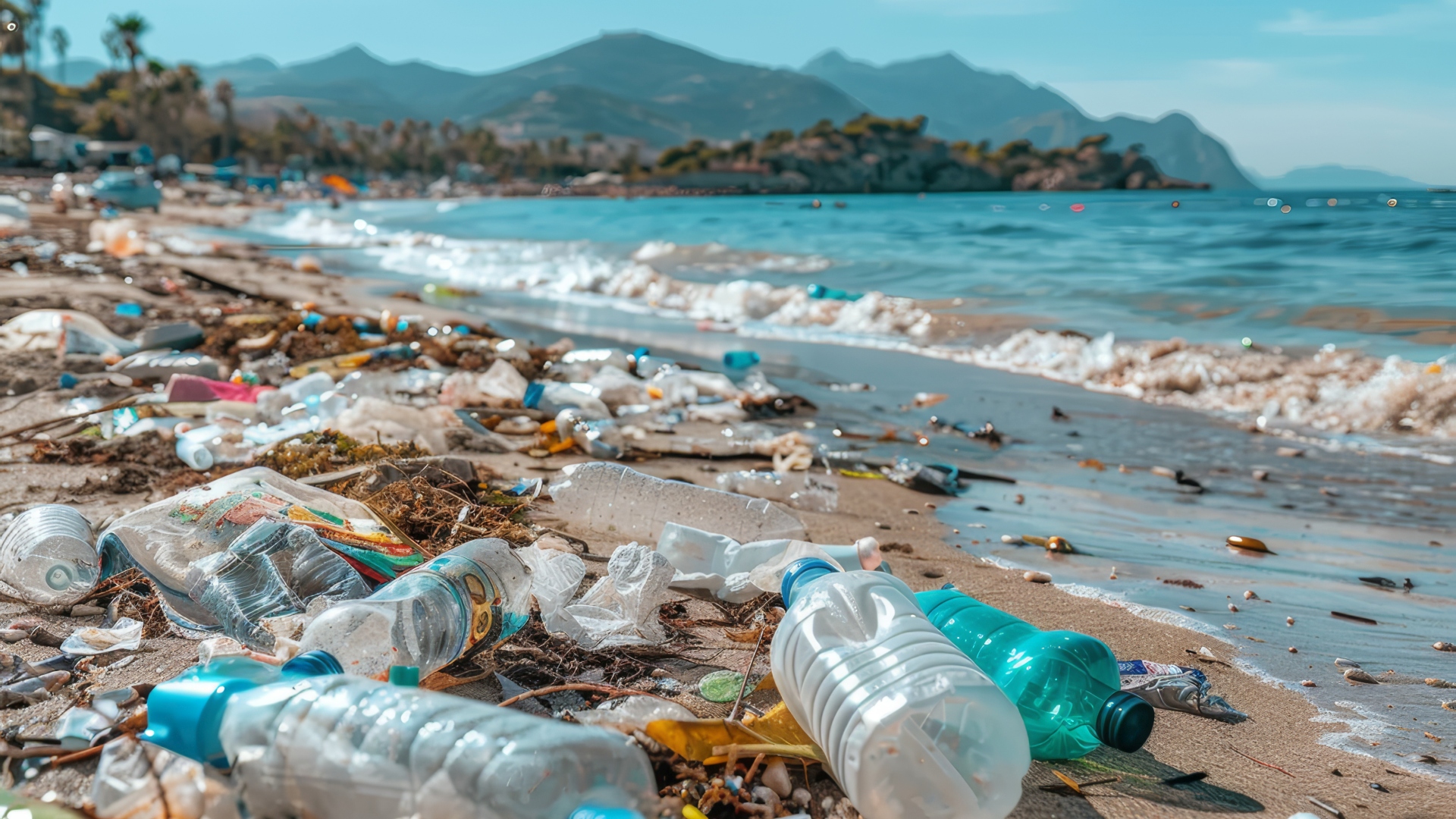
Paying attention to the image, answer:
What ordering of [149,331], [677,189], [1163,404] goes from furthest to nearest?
[677,189]
[1163,404]
[149,331]

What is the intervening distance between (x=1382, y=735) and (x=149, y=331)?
676cm

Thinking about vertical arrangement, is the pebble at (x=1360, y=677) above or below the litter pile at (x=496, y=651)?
below

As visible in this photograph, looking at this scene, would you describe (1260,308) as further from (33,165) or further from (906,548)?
(33,165)

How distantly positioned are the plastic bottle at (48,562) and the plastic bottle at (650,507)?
1.36 m

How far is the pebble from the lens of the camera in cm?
228

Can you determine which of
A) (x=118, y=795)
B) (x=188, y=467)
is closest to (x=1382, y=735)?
(x=118, y=795)

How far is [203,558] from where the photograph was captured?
206 centimetres

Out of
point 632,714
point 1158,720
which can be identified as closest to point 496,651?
point 632,714

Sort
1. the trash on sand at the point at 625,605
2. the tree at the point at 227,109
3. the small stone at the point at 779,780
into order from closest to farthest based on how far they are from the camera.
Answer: the small stone at the point at 779,780 < the trash on sand at the point at 625,605 < the tree at the point at 227,109

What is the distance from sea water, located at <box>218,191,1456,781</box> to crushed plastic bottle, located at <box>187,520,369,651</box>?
85.0 inches

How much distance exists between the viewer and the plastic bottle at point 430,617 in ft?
5.44

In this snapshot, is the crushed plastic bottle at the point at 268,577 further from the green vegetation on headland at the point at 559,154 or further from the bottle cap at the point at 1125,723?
the green vegetation on headland at the point at 559,154

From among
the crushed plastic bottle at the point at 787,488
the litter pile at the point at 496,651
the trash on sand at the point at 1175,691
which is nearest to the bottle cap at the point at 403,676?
the litter pile at the point at 496,651

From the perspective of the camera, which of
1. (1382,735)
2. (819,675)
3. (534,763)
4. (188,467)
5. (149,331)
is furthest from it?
(149,331)
